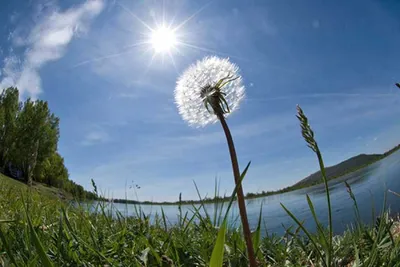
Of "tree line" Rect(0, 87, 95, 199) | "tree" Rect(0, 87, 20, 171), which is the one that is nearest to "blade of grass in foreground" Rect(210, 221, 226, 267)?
"tree line" Rect(0, 87, 95, 199)

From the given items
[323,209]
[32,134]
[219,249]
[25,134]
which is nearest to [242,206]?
[219,249]

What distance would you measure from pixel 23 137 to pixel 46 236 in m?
54.5

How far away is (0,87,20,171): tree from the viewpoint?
47062 mm

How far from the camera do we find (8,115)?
164 ft

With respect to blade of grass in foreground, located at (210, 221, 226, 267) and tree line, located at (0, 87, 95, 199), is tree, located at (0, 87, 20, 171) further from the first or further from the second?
blade of grass in foreground, located at (210, 221, 226, 267)

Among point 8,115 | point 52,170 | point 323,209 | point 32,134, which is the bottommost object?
point 323,209

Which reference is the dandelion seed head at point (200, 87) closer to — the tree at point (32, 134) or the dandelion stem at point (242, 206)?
the dandelion stem at point (242, 206)

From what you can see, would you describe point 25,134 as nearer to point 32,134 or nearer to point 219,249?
point 32,134

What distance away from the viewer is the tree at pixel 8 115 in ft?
154

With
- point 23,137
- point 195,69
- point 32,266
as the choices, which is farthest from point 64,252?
point 23,137

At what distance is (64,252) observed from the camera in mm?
1583

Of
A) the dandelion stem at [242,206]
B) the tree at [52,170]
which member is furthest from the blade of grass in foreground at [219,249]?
the tree at [52,170]

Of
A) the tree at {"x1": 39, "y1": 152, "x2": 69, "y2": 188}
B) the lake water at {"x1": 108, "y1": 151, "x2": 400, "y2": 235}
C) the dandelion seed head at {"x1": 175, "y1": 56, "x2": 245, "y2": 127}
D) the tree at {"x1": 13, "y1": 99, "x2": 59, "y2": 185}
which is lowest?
the lake water at {"x1": 108, "y1": 151, "x2": 400, "y2": 235}

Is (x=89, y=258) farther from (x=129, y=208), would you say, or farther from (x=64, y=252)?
(x=129, y=208)
